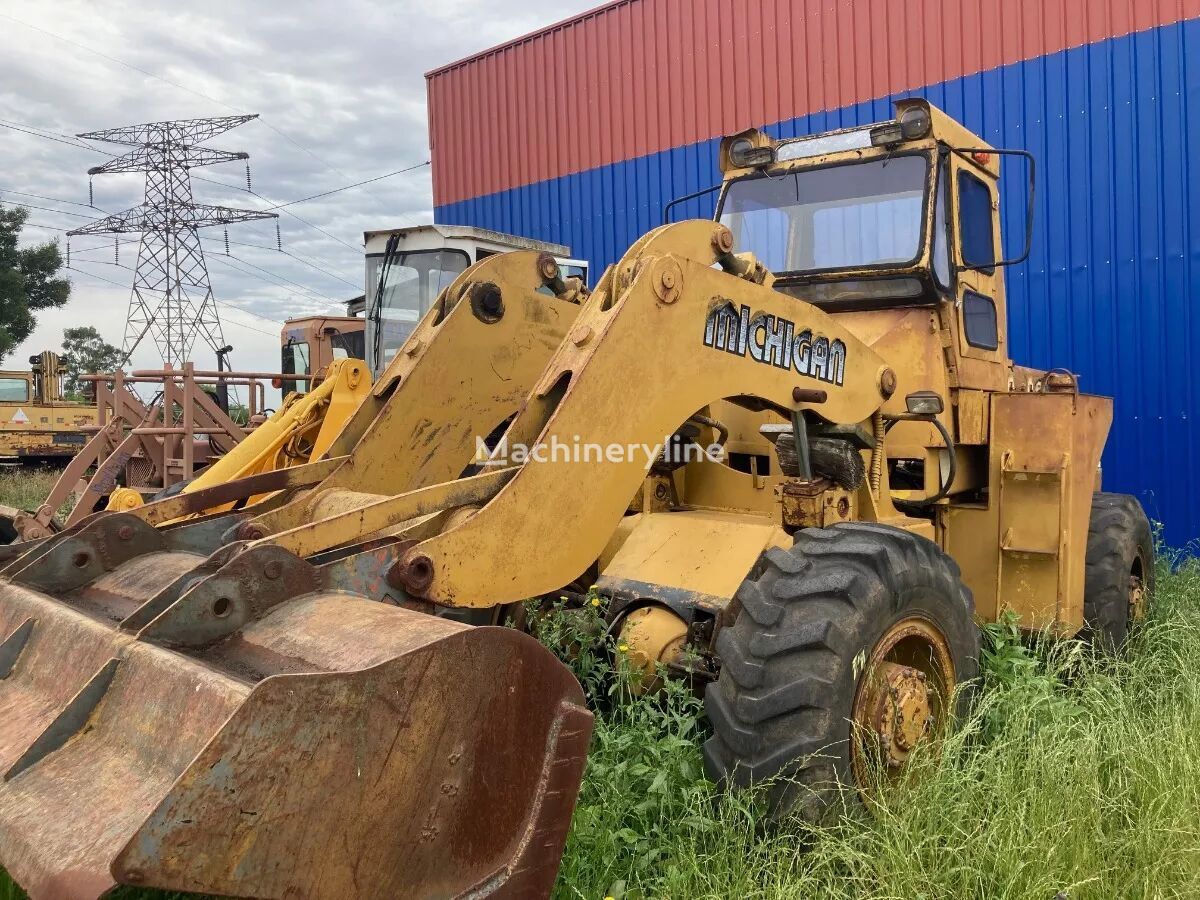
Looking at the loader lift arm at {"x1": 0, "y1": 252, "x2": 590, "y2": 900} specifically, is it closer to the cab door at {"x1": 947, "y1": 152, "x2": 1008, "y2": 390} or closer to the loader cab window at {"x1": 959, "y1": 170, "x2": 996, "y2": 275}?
the cab door at {"x1": 947, "y1": 152, "x2": 1008, "y2": 390}

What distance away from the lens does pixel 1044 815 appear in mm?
3012

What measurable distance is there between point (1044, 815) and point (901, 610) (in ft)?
2.48

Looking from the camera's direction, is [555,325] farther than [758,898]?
Yes

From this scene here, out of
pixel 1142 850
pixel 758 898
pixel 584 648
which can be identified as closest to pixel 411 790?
pixel 758 898

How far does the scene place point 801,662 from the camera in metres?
2.94

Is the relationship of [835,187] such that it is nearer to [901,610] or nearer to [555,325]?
[555,325]

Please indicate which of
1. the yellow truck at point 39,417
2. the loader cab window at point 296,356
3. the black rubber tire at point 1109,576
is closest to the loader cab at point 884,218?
the black rubber tire at point 1109,576

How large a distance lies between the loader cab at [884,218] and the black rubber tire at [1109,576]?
115cm

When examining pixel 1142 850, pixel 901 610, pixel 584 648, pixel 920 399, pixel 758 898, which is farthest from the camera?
pixel 920 399

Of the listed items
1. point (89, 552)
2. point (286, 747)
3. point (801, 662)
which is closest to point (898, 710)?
point (801, 662)

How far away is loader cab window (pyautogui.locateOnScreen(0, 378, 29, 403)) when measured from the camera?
22375 mm

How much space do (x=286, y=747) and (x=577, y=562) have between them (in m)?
1.26

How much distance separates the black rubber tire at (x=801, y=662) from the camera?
289 cm

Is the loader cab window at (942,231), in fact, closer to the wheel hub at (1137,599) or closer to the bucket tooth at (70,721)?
the wheel hub at (1137,599)
